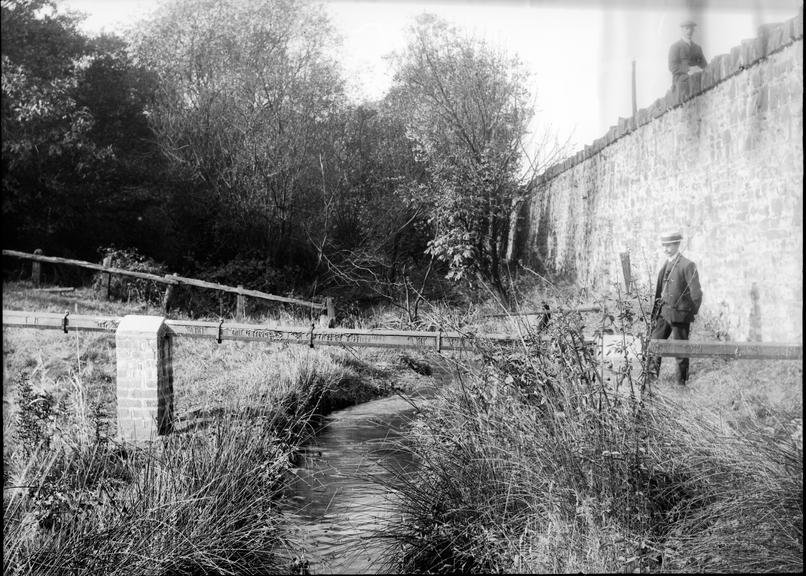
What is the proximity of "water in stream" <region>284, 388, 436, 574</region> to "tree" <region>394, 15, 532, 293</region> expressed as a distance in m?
3.64

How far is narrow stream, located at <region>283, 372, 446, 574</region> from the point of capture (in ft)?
13.2

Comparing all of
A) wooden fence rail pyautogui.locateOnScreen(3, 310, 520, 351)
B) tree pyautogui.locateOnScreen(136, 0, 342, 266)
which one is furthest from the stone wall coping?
tree pyautogui.locateOnScreen(136, 0, 342, 266)

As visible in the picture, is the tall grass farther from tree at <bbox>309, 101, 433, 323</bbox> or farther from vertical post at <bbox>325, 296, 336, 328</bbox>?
tree at <bbox>309, 101, 433, 323</bbox>

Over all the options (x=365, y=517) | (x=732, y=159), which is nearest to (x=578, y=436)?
(x=365, y=517)

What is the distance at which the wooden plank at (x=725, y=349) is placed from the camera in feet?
11.0

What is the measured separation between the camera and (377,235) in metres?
10.6

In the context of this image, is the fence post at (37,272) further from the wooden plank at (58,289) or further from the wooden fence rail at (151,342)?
the wooden fence rail at (151,342)

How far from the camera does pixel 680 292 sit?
15.1 ft

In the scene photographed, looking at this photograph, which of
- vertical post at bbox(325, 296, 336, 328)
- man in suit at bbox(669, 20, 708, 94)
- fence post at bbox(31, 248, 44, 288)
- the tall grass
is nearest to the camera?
man in suit at bbox(669, 20, 708, 94)

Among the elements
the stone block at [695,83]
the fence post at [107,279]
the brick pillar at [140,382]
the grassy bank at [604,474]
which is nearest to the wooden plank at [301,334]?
the brick pillar at [140,382]

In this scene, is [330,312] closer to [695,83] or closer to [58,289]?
[58,289]

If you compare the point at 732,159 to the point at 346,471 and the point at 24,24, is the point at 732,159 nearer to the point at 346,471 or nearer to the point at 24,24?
the point at 346,471

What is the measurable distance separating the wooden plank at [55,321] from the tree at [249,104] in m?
6.13

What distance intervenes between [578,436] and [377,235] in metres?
7.59
